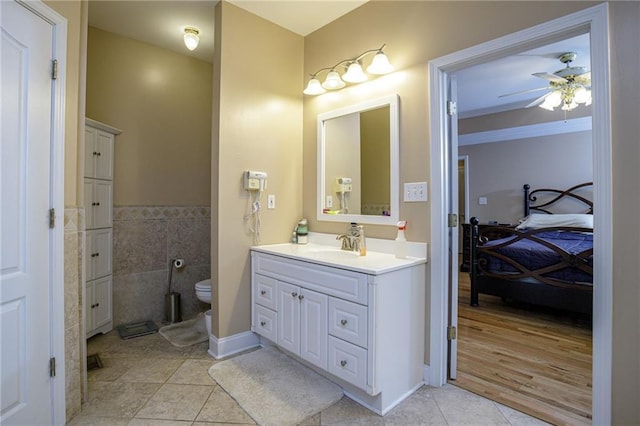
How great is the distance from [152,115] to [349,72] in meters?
2.04

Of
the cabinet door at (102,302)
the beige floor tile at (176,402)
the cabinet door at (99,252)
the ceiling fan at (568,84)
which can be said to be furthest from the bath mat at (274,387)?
the ceiling fan at (568,84)

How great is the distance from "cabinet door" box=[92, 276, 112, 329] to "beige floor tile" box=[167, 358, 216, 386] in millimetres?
987

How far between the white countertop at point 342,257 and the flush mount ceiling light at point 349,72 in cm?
123

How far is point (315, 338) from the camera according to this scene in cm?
198

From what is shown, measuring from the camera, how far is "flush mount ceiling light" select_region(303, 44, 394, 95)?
2193 mm

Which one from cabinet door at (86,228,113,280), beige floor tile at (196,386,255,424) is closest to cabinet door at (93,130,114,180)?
cabinet door at (86,228,113,280)

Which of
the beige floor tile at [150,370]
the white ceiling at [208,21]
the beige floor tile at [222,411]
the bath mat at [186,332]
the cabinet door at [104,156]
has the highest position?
the white ceiling at [208,21]

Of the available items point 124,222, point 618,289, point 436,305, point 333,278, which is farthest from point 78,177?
point 618,289

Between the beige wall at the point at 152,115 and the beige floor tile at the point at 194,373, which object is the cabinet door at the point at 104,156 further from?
the beige floor tile at the point at 194,373

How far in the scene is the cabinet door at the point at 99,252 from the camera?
262 centimetres

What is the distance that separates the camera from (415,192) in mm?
2105

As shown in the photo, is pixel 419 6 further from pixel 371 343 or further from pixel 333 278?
pixel 371 343

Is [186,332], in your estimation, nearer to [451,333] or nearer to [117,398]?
[117,398]

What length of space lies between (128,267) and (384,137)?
2619 mm
